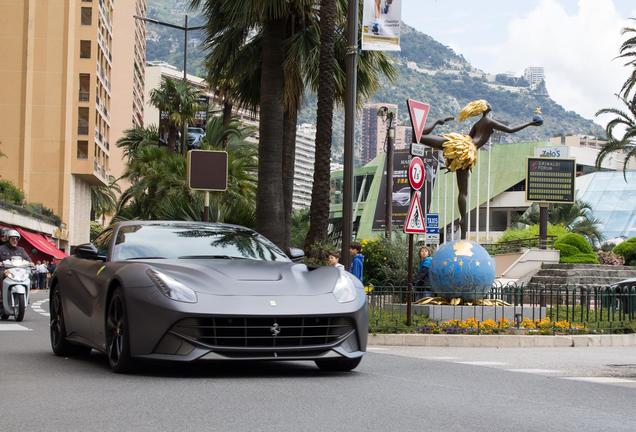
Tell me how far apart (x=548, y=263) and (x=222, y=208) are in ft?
109

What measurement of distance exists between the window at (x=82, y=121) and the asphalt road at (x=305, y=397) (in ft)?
248

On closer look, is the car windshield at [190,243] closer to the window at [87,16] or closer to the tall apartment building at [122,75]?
the window at [87,16]

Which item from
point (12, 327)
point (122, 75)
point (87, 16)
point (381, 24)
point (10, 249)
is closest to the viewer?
point (12, 327)

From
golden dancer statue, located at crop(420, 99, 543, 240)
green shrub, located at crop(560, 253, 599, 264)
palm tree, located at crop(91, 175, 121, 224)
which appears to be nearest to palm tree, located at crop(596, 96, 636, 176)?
green shrub, located at crop(560, 253, 599, 264)

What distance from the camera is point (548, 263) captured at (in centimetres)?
5853

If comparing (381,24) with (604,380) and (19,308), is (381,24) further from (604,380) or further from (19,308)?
(604,380)

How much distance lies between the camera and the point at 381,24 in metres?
19.1

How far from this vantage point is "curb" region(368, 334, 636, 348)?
1733cm

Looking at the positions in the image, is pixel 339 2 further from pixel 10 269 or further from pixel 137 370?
pixel 137 370

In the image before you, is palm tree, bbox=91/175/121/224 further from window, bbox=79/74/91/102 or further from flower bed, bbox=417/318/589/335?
flower bed, bbox=417/318/589/335

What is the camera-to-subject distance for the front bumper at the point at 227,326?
29.2 ft

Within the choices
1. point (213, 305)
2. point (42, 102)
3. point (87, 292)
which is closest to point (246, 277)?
point (213, 305)

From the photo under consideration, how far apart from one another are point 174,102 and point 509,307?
1461 inches

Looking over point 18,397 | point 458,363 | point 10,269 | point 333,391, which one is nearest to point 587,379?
point 458,363
